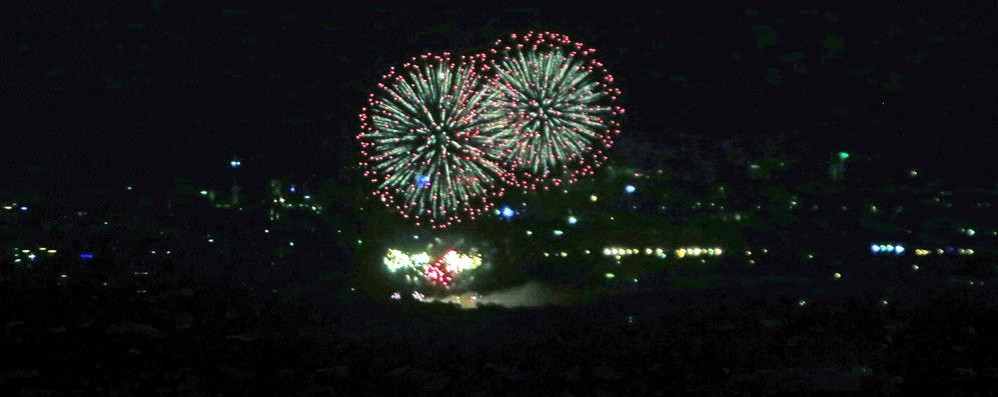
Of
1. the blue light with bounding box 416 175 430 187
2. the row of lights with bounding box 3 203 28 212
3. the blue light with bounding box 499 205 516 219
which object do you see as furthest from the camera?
the row of lights with bounding box 3 203 28 212

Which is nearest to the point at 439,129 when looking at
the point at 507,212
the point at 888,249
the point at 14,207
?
the point at 507,212

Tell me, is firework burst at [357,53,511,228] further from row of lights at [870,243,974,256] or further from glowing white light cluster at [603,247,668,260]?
row of lights at [870,243,974,256]

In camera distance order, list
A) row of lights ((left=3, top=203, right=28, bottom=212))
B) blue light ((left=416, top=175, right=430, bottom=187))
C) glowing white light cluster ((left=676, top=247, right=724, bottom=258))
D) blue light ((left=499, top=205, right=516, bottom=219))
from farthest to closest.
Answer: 1. row of lights ((left=3, top=203, right=28, bottom=212))
2. blue light ((left=499, top=205, right=516, bottom=219))
3. blue light ((left=416, top=175, right=430, bottom=187))
4. glowing white light cluster ((left=676, top=247, right=724, bottom=258))

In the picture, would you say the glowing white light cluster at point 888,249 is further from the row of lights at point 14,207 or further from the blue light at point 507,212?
the row of lights at point 14,207

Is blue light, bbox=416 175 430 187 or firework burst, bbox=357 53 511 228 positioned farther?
blue light, bbox=416 175 430 187

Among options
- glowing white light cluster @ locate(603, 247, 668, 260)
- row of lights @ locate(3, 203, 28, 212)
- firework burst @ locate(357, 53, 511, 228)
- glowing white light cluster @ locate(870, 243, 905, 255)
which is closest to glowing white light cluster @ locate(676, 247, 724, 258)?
glowing white light cluster @ locate(603, 247, 668, 260)
